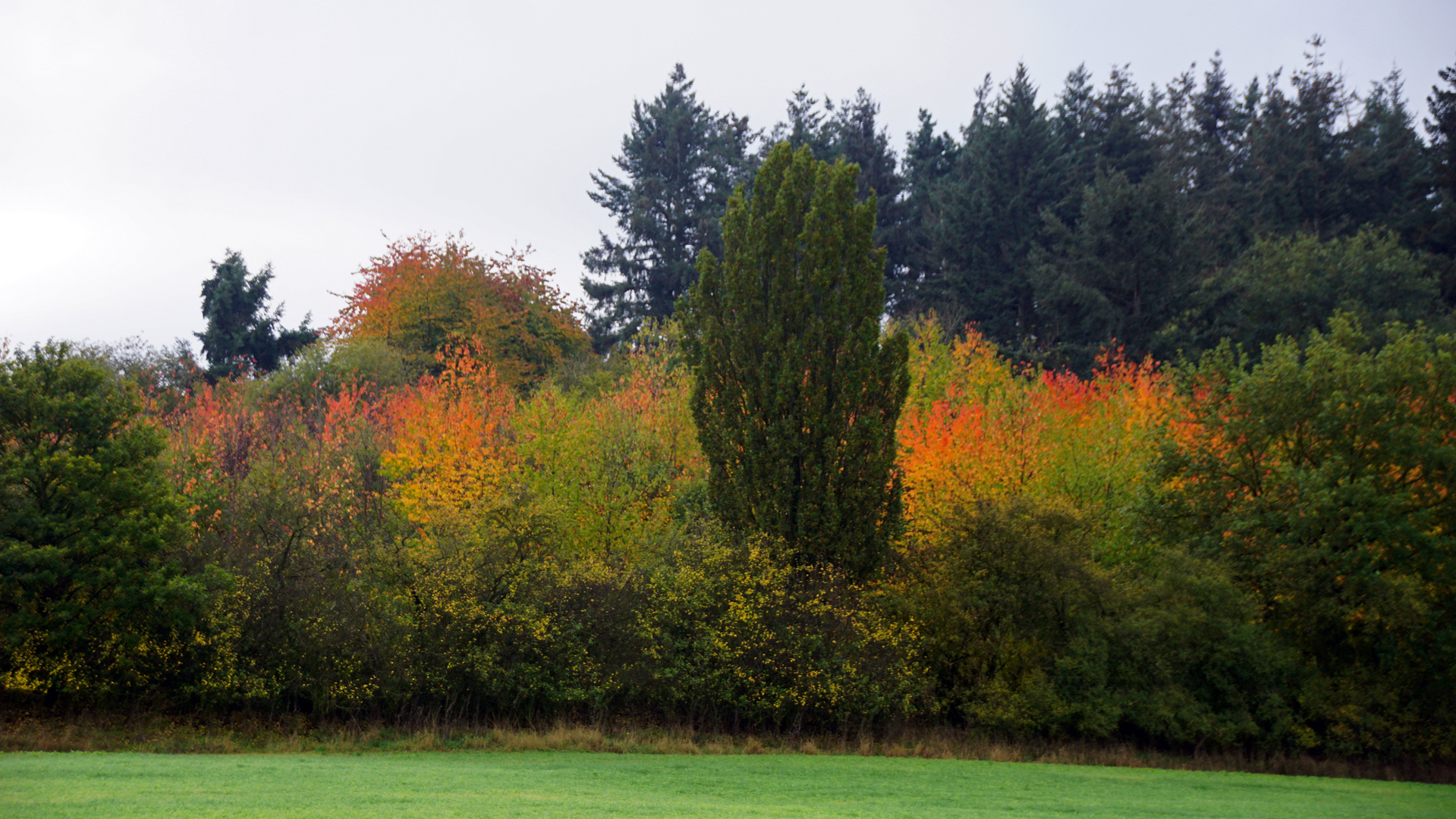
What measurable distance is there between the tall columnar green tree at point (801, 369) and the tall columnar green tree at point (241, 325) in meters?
35.8

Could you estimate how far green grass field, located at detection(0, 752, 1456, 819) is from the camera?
11.5m

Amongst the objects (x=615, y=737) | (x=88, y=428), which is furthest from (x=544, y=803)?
(x=88, y=428)

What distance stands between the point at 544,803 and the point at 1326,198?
46340mm

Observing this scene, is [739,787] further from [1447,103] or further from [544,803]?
[1447,103]

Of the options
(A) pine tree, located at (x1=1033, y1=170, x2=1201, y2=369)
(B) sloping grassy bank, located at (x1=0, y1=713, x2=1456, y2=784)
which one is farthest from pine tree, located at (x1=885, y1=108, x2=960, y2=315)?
(B) sloping grassy bank, located at (x1=0, y1=713, x2=1456, y2=784)

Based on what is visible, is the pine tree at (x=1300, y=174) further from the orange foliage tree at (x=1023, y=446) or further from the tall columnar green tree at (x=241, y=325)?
the tall columnar green tree at (x=241, y=325)

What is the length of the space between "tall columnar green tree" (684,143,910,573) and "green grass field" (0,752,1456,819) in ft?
18.8

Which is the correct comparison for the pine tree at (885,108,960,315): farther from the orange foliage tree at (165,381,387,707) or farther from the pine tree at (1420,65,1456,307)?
the orange foliage tree at (165,381,387,707)

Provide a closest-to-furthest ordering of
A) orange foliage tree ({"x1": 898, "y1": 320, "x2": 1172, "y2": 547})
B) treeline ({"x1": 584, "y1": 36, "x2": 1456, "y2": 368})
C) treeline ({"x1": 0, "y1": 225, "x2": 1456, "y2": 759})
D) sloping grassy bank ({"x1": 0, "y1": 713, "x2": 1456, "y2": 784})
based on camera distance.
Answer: sloping grassy bank ({"x1": 0, "y1": 713, "x2": 1456, "y2": 784}) < treeline ({"x1": 0, "y1": 225, "x2": 1456, "y2": 759}) < orange foliage tree ({"x1": 898, "y1": 320, "x2": 1172, "y2": 547}) < treeline ({"x1": 584, "y1": 36, "x2": 1456, "y2": 368})

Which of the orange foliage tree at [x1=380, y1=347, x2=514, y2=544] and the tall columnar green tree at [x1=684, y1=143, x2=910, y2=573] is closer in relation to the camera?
the tall columnar green tree at [x1=684, y1=143, x2=910, y2=573]

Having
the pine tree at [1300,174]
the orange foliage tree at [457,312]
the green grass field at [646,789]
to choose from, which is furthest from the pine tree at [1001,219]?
the green grass field at [646,789]

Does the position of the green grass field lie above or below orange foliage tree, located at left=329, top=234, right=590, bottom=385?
→ below

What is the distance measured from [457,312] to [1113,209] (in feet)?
89.5

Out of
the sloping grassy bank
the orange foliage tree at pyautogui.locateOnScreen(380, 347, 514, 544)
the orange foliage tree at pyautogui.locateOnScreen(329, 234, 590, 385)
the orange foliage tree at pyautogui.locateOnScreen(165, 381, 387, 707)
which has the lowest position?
the sloping grassy bank
